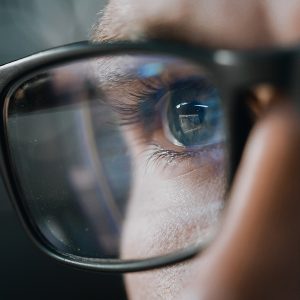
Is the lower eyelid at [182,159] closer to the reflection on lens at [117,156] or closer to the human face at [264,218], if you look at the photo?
the reflection on lens at [117,156]

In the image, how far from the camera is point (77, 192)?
97 cm

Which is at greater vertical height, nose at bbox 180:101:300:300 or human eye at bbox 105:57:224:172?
human eye at bbox 105:57:224:172

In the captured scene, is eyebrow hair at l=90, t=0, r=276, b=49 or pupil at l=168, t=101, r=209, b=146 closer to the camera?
eyebrow hair at l=90, t=0, r=276, b=49

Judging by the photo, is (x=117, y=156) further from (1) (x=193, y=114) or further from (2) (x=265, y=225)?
(2) (x=265, y=225)

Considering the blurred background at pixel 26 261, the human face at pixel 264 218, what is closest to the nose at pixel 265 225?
the human face at pixel 264 218

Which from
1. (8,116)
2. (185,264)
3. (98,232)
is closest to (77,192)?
(98,232)

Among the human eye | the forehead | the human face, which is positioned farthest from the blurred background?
the human face

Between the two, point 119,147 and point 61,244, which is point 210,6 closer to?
point 119,147

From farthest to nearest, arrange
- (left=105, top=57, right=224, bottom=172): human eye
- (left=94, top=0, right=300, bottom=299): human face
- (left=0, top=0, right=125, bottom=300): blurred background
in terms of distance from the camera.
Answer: (left=0, top=0, right=125, bottom=300): blurred background < (left=105, top=57, right=224, bottom=172): human eye < (left=94, top=0, right=300, bottom=299): human face

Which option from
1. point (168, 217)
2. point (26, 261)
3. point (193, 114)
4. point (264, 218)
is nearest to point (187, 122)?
point (193, 114)

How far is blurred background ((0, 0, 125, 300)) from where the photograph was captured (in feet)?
4.85

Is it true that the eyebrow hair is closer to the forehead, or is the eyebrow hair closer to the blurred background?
the forehead

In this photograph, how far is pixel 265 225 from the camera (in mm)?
588

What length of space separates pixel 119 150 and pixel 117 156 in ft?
0.04
